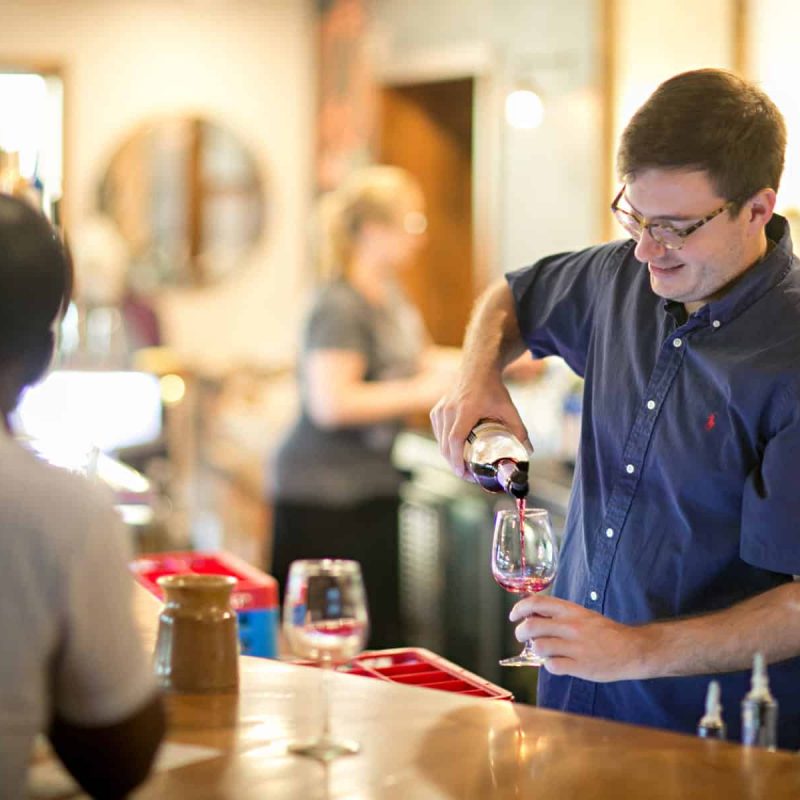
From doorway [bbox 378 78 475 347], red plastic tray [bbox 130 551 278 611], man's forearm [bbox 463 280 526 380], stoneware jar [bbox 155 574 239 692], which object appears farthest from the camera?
doorway [bbox 378 78 475 347]

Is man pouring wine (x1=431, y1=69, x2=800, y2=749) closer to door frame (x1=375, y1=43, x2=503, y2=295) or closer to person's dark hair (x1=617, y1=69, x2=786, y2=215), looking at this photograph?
person's dark hair (x1=617, y1=69, x2=786, y2=215)

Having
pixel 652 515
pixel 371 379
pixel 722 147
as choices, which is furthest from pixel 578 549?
pixel 371 379

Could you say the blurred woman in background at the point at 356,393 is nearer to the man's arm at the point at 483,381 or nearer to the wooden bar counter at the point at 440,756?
the man's arm at the point at 483,381

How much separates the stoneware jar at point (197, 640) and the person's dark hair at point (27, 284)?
63cm

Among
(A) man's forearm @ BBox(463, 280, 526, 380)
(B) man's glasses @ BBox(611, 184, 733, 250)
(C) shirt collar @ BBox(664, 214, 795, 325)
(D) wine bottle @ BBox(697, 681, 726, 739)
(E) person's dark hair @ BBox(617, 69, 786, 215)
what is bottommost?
(D) wine bottle @ BBox(697, 681, 726, 739)

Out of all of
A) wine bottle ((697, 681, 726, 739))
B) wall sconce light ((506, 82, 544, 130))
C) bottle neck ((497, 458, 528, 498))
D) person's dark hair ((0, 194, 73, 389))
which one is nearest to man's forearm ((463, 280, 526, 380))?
bottle neck ((497, 458, 528, 498))

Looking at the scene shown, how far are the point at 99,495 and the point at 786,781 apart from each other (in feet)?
2.62

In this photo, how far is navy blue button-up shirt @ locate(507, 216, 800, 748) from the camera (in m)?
1.96

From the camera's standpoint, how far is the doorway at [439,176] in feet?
23.3

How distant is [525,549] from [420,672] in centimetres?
27

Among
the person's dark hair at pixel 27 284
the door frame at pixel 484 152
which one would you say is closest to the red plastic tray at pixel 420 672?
the person's dark hair at pixel 27 284

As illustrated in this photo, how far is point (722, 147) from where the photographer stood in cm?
199

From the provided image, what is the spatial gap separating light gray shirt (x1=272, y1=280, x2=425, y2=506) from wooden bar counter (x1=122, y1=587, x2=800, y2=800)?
2.61 m

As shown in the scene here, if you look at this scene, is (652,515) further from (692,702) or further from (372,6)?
(372,6)
